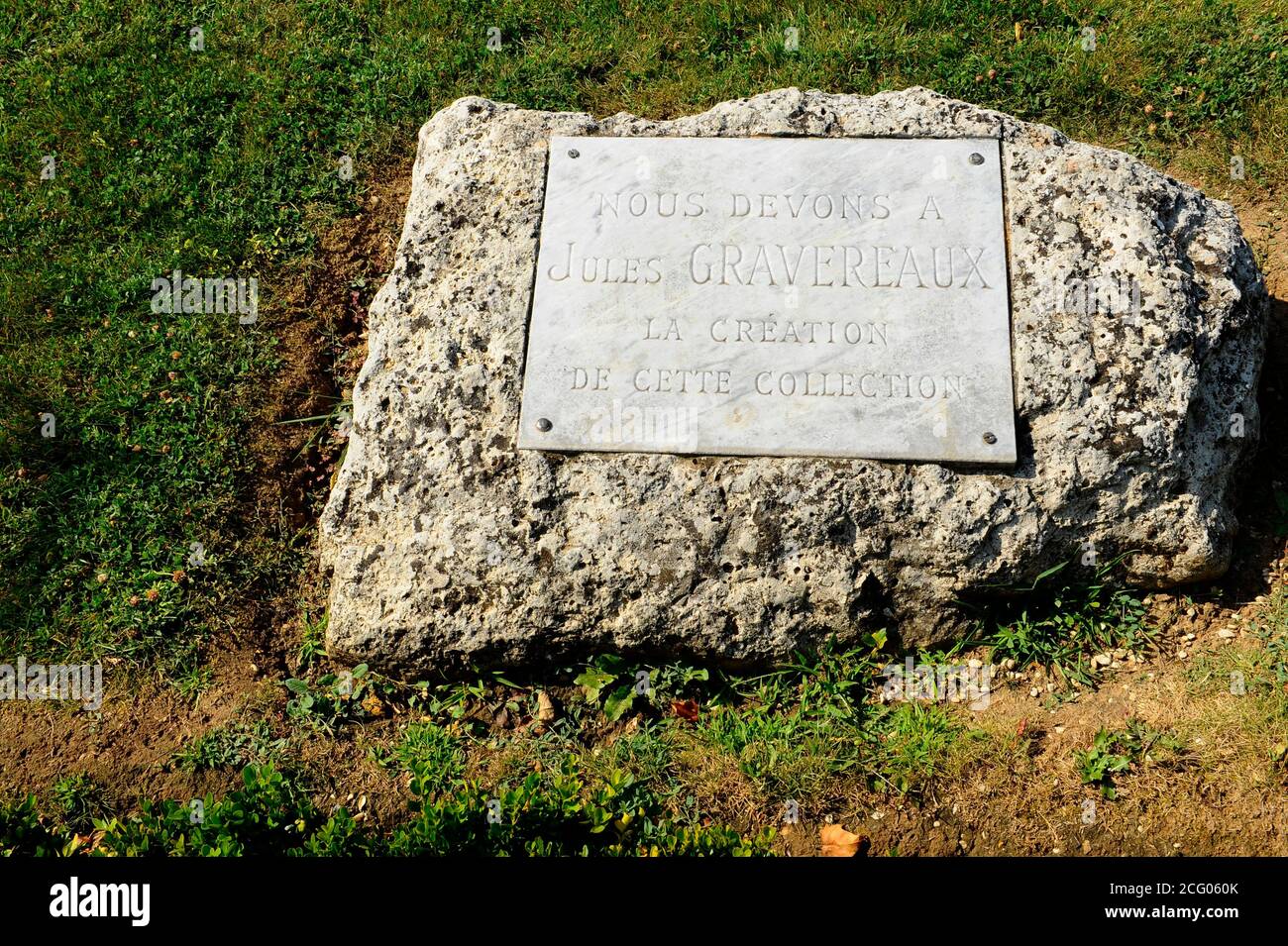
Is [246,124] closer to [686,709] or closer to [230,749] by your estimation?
[230,749]

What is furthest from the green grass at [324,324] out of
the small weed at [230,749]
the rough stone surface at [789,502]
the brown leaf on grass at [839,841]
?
the rough stone surface at [789,502]

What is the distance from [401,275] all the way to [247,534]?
137cm

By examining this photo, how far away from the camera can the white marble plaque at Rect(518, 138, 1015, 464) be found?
3.79m

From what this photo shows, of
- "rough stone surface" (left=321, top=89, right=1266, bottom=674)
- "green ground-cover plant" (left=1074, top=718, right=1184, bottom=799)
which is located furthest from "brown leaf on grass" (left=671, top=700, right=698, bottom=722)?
"green ground-cover plant" (left=1074, top=718, right=1184, bottom=799)

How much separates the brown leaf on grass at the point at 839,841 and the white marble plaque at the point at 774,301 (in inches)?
52.2

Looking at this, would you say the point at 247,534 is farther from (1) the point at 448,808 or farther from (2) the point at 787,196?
(2) the point at 787,196

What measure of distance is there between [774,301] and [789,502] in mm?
798

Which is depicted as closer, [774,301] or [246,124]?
[774,301]

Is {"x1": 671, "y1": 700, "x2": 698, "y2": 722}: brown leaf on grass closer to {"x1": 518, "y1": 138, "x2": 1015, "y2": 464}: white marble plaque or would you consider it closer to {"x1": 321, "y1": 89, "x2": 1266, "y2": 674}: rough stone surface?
{"x1": 321, "y1": 89, "x2": 1266, "y2": 674}: rough stone surface

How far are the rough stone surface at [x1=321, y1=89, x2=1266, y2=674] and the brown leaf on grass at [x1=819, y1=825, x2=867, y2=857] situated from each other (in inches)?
25.4

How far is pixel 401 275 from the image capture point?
13.8ft

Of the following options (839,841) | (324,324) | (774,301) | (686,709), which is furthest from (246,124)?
(839,841)

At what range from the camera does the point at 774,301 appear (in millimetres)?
3961

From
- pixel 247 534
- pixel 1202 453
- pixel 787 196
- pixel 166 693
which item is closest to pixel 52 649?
pixel 166 693
